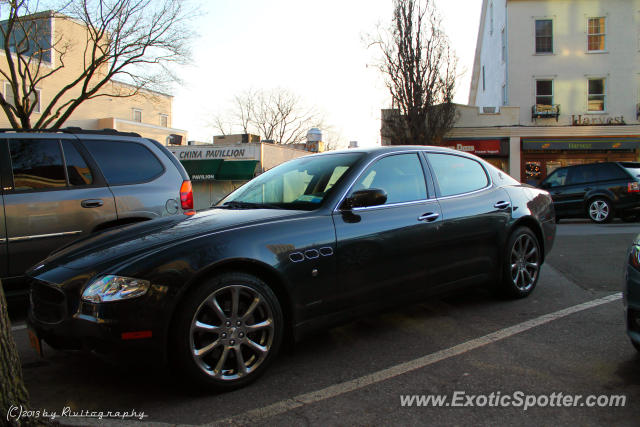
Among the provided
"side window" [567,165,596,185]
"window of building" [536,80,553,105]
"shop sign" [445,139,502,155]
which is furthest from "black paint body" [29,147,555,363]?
"window of building" [536,80,553,105]

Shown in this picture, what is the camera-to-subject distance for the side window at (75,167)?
4.92 m

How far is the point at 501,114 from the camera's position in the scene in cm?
2377

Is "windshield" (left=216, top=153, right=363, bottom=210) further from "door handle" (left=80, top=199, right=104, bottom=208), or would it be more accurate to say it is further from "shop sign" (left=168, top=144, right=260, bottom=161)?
"shop sign" (left=168, top=144, right=260, bottom=161)

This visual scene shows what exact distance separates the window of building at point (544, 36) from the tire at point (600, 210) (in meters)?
13.6

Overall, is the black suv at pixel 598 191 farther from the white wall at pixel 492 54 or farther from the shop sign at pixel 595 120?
the white wall at pixel 492 54

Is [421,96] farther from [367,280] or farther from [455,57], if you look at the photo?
[367,280]

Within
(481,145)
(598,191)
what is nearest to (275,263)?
(598,191)

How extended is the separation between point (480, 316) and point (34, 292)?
3449mm

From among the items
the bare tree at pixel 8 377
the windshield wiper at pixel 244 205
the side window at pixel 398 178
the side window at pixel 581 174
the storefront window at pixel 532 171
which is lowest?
the bare tree at pixel 8 377

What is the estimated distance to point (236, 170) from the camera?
27031 millimetres

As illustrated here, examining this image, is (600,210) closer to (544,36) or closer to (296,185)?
(296,185)

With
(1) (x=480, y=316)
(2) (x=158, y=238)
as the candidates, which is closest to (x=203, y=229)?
(2) (x=158, y=238)

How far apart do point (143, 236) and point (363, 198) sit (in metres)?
1.51

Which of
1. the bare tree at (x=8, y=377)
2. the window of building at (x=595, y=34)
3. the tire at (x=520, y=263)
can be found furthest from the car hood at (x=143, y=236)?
the window of building at (x=595, y=34)
